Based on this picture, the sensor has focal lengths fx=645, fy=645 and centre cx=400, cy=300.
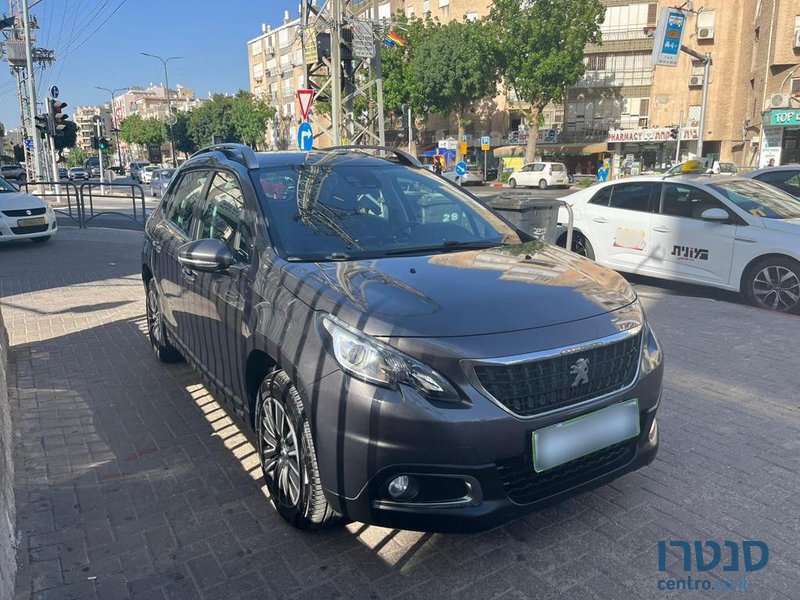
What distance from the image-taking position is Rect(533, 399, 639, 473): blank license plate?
8.59 ft

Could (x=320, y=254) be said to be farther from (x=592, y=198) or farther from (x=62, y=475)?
(x=592, y=198)

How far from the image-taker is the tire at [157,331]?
17.7 ft

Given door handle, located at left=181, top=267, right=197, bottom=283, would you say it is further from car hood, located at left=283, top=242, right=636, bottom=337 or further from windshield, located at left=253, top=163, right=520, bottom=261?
car hood, located at left=283, top=242, right=636, bottom=337

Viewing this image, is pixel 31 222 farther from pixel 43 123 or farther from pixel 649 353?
pixel 43 123

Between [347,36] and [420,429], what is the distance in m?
13.6

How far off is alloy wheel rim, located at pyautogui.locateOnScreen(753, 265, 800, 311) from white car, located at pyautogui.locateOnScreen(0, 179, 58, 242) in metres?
12.8

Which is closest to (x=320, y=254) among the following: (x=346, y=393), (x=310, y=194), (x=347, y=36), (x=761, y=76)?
(x=310, y=194)

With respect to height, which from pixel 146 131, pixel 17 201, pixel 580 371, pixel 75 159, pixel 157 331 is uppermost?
pixel 146 131

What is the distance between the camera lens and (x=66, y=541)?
3.09 metres

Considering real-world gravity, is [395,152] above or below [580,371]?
above

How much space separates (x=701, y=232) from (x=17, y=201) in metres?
12.6

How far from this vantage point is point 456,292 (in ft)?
9.41

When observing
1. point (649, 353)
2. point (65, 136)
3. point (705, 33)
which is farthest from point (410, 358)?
point (705, 33)

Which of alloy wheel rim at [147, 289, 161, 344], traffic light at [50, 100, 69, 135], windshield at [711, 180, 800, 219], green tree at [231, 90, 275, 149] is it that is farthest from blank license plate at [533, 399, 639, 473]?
green tree at [231, 90, 275, 149]
